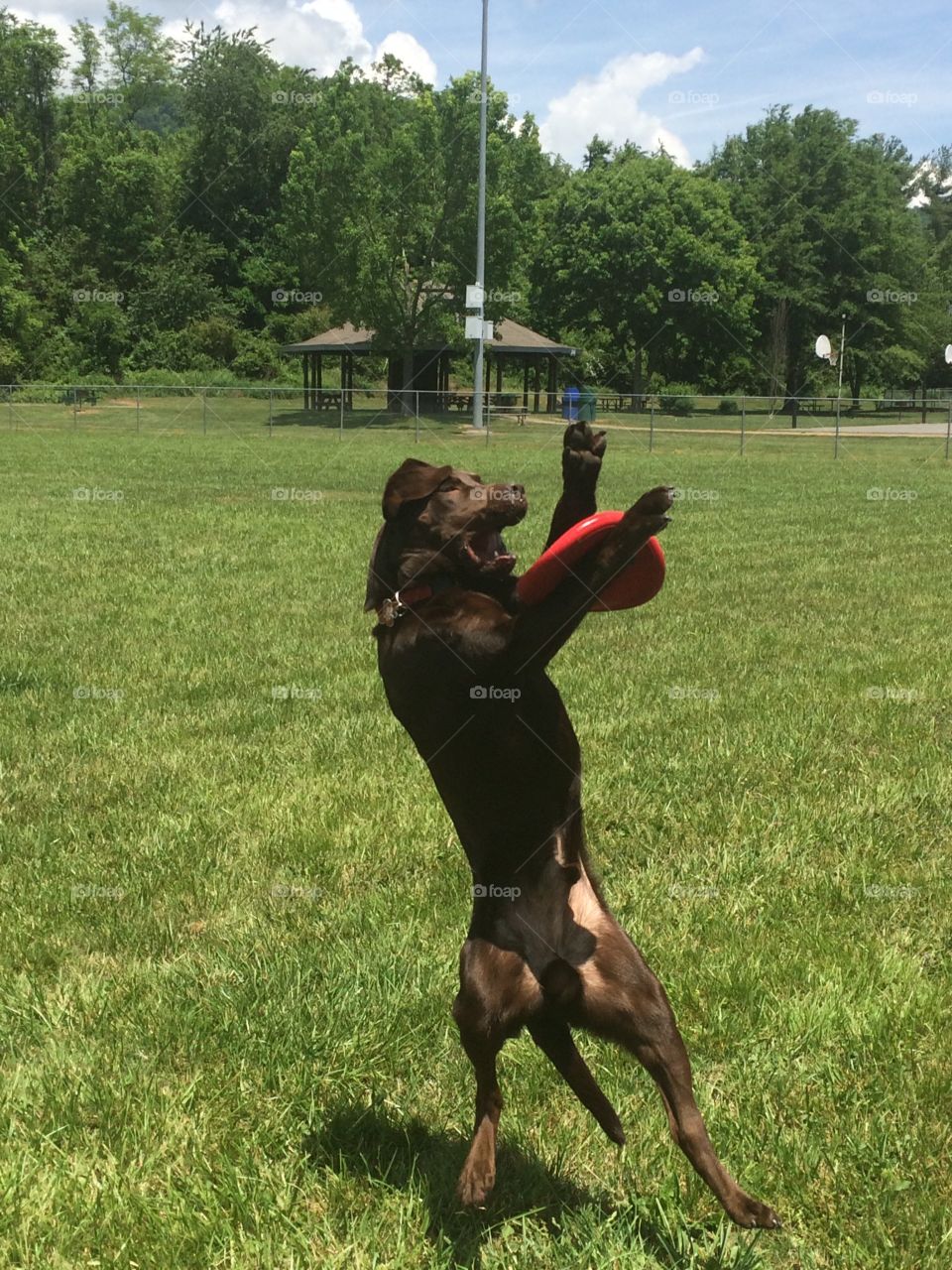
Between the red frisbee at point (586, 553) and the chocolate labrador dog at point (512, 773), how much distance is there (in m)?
0.03

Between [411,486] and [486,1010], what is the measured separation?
3.86 feet

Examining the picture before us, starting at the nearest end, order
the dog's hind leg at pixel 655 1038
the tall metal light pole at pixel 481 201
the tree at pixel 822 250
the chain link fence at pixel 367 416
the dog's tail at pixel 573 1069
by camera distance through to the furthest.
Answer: the dog's hind leg at pixel 655 1038
the dog's tail at pixel 573 1069
the tall metal light pole at pixel 481 201
the chain link fence at pixel 367 416
the tree at pixel 822 250

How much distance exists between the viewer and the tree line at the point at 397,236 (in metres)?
43.9

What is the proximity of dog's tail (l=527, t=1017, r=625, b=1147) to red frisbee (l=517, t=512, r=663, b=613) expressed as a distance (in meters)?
0.94

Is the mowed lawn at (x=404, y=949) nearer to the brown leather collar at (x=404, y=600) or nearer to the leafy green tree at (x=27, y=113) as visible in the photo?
the brown leather collar at (x=404, y=600)

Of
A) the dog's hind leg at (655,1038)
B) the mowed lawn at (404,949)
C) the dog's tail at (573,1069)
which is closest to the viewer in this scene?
the dog's hind leg at (655,1038)

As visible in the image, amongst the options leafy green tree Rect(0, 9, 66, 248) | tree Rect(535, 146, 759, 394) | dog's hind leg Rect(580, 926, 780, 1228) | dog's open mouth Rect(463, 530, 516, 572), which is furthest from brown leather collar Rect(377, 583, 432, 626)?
leafy green tree Rect(0, 9, 66, 248)

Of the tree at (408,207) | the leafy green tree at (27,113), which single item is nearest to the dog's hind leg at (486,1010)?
the tree at (408,207)

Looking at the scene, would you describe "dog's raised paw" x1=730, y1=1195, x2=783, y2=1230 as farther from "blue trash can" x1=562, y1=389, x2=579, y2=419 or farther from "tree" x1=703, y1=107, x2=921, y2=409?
"tree" x1=703, y1=107, x2=921, y2=409

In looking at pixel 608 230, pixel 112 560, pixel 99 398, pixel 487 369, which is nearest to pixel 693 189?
pixel 608 230

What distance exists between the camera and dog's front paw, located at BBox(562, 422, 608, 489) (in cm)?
256

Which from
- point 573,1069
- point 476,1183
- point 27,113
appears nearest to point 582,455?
point 573,1069

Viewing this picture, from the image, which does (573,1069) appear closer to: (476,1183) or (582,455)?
(476,1183)

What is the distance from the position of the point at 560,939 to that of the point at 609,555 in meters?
0.83
